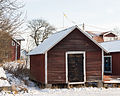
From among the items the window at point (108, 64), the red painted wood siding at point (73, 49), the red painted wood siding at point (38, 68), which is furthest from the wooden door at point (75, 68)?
the window at point (108, 64)

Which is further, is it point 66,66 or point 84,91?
point 66,66

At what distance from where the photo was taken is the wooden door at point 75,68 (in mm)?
15820

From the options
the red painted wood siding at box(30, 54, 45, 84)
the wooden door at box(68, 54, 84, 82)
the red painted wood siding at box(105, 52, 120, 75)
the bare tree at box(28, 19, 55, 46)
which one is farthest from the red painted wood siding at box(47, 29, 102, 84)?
the bare tree at box(28, 19, 55, 46)

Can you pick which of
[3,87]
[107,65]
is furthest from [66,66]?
[107,65]

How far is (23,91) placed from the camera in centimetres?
1314

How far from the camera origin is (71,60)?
52.1ft

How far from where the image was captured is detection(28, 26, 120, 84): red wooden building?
1543 centimetres

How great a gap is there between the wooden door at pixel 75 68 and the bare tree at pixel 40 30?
3286cm

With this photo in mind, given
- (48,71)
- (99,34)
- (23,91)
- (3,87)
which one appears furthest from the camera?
(99,34)

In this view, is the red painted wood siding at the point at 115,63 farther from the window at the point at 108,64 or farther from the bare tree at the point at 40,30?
the bare tree at the point at 40,30

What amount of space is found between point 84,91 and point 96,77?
8.37 ft

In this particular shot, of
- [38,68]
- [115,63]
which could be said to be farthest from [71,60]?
[115,63]

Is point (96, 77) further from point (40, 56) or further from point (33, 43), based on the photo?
point (33, 43)

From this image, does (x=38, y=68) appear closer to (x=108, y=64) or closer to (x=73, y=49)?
(x=73, y=49)
